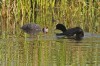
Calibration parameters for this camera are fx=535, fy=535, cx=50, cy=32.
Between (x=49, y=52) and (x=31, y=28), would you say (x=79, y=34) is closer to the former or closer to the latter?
(x=31, y=28)

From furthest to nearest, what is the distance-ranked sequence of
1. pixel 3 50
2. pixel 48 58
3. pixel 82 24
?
1. pixel 82 24
2. pixel 3 50
3. pixel 48 58

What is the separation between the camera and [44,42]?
1366 cm

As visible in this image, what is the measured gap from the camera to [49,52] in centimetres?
1162

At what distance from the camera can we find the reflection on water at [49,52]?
10.2 m

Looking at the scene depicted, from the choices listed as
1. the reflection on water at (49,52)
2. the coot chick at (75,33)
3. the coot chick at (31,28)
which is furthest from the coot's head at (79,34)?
the coot chick at (31,28)

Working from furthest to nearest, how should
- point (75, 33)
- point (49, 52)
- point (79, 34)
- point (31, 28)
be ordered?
point (31, 28), point (75, 33), point (79, 34), point (49, 52)

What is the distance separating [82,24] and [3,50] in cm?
767

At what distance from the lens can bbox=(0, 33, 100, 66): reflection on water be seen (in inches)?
401

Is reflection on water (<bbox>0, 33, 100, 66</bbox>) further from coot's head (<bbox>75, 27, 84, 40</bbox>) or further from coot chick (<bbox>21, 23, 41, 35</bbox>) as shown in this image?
coot chick (<bbox>21, 23, 41, 35</bbox>)

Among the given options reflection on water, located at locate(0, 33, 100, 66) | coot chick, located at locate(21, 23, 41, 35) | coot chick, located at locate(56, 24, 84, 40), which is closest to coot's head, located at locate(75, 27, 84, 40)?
coot chick, located at locate(56, 24, 84, 40)

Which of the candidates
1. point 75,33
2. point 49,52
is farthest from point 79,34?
point 49,52

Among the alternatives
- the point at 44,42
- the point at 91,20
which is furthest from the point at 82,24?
the point at 44,42

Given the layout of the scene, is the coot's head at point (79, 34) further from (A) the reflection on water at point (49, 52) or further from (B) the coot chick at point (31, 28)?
(B) the coot chick at point (31, 28)

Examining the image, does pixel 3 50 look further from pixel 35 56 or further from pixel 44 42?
pixel 44 42
